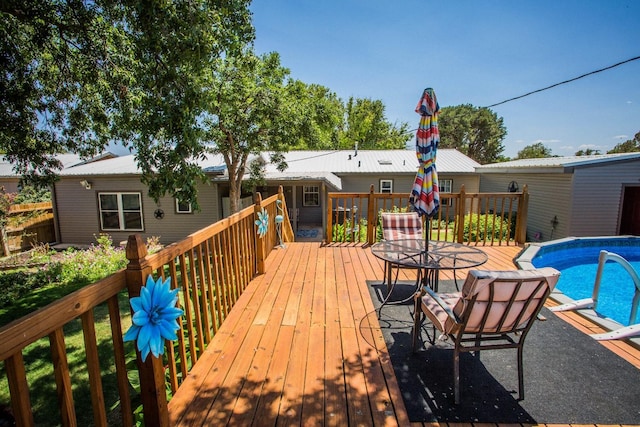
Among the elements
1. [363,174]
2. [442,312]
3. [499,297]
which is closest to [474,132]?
[363,174]

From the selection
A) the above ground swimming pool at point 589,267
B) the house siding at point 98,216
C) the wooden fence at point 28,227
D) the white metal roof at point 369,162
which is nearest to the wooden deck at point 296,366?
the above ground swimming pool at point 589,267

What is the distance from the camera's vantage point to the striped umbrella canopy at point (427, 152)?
3.34 metres

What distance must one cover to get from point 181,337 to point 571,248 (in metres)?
8.15

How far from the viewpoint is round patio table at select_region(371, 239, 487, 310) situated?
10.1 feet

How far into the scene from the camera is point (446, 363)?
260 centimetres

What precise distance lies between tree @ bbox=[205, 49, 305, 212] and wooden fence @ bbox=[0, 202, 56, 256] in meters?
8.12

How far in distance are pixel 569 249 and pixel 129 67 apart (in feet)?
30.2

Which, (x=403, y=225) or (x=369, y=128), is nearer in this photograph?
(x=403, y=225)

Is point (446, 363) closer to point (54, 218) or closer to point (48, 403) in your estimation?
point (48, 403)

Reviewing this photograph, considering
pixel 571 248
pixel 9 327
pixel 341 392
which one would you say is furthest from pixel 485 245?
pixel 9 327

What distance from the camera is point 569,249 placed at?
22.2 feet

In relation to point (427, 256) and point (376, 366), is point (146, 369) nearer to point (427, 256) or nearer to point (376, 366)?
point (376, 366)

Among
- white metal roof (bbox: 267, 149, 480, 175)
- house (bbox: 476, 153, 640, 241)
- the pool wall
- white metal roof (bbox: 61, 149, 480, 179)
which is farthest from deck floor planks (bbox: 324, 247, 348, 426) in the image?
white metal roof (bbox: 267, 149, 480, 175)

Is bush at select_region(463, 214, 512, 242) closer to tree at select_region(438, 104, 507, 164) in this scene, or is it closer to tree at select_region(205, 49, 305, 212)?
tree at select_region(205, 49, 305, 212)
